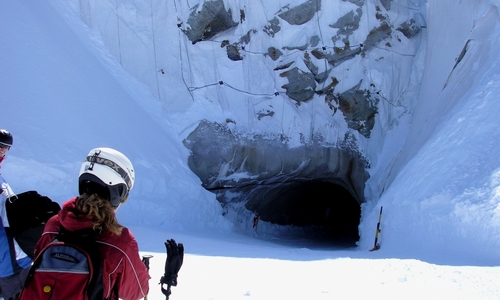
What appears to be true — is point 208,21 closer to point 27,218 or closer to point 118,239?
point 27,218

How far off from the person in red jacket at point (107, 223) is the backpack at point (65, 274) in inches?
2.2

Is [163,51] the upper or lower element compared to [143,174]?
upper

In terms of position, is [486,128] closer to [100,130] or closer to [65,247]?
[65,247]

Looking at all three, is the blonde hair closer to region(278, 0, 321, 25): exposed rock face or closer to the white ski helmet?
the white ski helmet

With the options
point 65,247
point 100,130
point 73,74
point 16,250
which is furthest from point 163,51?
point 65,247

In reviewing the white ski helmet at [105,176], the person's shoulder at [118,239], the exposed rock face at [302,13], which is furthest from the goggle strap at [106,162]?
the exposed rock face at [302,13]

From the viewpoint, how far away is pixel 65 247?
5.34 ft

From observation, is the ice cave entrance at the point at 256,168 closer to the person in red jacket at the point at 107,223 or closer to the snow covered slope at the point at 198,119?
the snow covered slope at the point at 198,119

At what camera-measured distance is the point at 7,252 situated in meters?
2.48

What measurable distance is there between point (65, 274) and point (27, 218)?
1.06 meters

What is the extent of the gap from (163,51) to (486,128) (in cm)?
736

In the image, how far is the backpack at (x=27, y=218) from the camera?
2459mm

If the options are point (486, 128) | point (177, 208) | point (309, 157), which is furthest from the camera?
point (309, 157)

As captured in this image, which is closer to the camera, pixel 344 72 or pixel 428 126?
pixel 428 126
